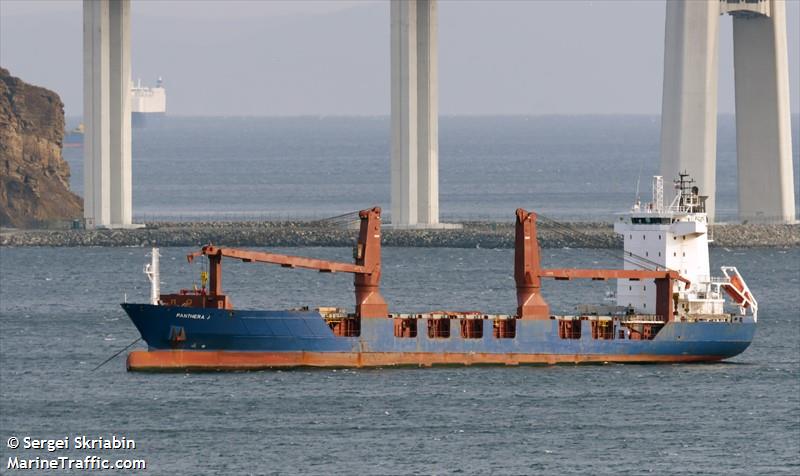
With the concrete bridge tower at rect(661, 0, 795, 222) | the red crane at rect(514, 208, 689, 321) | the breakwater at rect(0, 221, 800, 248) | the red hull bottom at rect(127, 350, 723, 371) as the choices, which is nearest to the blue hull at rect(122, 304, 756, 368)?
the red hull bottom at rect(127, 350, 723, 371)

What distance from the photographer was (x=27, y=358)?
7656cm

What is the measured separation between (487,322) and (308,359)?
20.0 feet

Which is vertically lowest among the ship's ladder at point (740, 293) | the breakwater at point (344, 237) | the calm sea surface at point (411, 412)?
the calm sea surface at point (411, 412)

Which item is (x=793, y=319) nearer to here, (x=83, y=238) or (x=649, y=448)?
(x=649, y=448)

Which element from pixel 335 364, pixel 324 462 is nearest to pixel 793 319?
pixel 335 364

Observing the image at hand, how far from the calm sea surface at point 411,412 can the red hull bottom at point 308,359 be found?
616 mm

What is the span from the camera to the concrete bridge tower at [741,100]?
113 metres

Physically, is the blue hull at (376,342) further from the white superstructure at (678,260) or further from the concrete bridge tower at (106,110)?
the concrete bridge tower at (106,110)

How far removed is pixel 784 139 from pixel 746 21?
6.66 m

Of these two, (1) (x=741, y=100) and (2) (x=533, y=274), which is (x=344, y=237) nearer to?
(1) (x=741, y=100)

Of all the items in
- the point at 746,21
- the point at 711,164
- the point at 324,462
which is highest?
the point at 746,21

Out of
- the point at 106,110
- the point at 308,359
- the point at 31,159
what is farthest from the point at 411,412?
the point at 31,159

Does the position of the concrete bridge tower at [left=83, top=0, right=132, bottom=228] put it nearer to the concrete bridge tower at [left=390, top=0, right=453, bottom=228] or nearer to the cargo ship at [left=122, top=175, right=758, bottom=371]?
the concrete bridge tower at [left=390, top=0, right=453, bottom=228]

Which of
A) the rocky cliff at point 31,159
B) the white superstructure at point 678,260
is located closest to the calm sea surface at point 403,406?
the white superstructure at point 678,260
